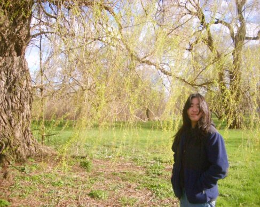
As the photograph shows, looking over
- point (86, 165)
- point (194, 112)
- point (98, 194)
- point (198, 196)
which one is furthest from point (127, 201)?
point (194, 112)

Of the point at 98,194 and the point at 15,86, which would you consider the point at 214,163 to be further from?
the point at 15,86

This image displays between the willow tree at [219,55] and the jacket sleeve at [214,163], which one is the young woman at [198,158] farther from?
the willow tree at [219,55]

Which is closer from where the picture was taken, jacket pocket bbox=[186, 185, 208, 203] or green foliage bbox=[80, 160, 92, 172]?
jacket pocket bbox=[186, 185, 208, 203]

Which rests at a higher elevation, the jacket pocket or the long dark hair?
the long dark hair

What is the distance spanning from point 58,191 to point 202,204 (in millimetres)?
2325

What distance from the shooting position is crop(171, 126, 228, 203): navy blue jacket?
77.5 inches

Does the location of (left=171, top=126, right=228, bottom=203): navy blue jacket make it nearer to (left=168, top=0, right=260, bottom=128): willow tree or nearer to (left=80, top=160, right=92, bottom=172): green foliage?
(left=168, top=0, right=260, bottom=128): willow tree

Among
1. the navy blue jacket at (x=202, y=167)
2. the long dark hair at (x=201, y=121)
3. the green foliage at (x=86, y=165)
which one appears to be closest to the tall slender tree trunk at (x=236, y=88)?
the long dark hair at (x=201, y=121)

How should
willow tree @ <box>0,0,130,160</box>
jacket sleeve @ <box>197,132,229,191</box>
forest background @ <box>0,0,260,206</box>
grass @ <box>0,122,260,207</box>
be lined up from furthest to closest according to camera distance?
willow tree @ <box>0,0,130,160</box>, grass @ <box>0,122,260,207</box>, forest background @ <box>0,0,260,206</box>, jacket sleeve @ <box>197,132,229,191</box>

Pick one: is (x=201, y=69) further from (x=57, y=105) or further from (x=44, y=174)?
(x=44, y=174)

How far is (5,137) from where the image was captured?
14.2 ft

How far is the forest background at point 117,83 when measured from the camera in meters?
2.95

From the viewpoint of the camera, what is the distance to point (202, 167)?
2084 mm

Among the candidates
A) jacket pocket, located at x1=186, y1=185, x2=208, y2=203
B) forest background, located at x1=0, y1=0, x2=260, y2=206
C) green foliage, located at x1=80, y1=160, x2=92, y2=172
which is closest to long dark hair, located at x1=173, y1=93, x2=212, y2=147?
jacket pocket, located at x1=186, y1=185, x2=208, y2=203
